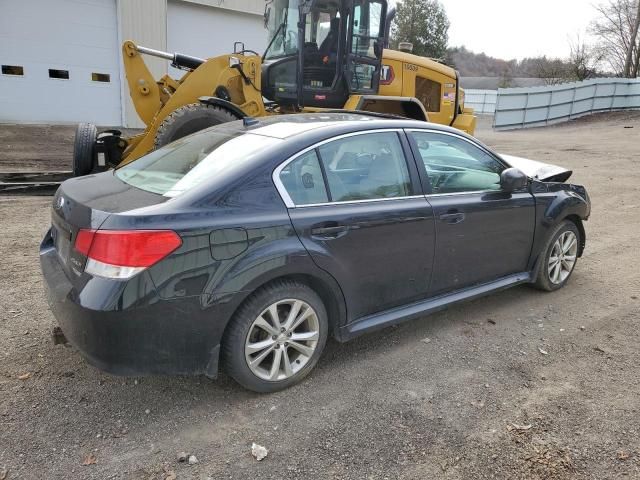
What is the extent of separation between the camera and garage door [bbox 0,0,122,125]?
575 inches

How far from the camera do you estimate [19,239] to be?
18.5 feet

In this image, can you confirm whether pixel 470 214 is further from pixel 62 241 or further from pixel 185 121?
pixel 185 121

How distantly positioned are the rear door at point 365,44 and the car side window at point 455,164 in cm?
461

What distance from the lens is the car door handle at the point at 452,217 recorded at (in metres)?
3.65

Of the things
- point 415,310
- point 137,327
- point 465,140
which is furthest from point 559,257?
point 137,327

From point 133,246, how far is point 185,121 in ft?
15.8

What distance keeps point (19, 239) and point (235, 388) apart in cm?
380

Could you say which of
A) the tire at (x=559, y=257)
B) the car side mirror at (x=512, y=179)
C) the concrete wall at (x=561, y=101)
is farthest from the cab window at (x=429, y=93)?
the concrete wall at (x=561, y=101)

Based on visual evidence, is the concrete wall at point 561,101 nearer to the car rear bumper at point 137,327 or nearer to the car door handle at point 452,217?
the car door handle at point 452,217

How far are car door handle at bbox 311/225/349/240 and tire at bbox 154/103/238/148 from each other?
4486 millimetres

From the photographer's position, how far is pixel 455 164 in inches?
157

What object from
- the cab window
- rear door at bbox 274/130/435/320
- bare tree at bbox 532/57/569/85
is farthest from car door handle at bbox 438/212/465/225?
bare tree at bbox 532/57/569/85

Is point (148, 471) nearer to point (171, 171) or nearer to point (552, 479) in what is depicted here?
point (171, 171)

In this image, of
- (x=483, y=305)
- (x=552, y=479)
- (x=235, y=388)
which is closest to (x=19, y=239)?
(x=235, y=388)
